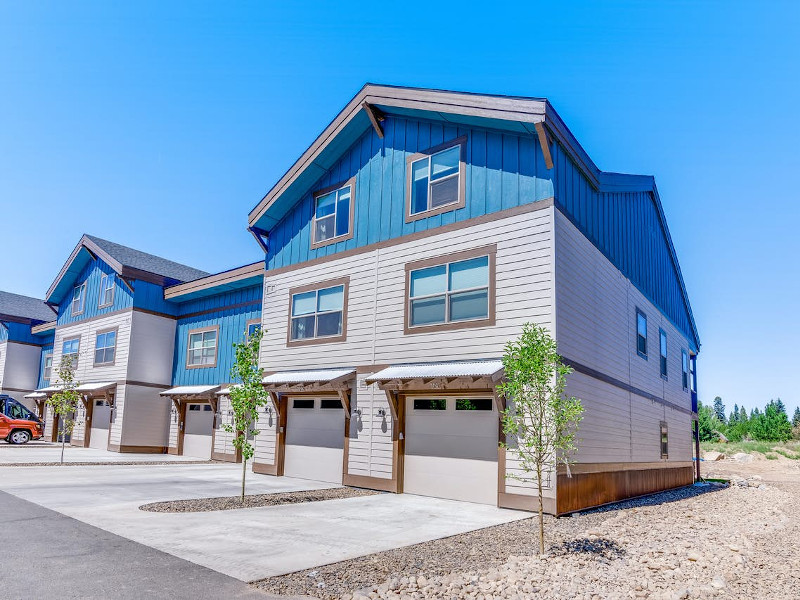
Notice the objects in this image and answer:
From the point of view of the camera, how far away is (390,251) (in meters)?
15.6

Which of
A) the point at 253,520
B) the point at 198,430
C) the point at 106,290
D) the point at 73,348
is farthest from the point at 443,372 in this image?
the point at 73,348

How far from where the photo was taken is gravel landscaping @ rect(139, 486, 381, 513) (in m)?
11.1

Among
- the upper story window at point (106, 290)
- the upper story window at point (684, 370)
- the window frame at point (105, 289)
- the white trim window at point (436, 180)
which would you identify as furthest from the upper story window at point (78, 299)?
the upper story window at point (684, 370)

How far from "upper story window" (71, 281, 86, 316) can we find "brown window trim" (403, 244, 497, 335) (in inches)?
902

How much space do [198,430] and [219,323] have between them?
4.92 meters

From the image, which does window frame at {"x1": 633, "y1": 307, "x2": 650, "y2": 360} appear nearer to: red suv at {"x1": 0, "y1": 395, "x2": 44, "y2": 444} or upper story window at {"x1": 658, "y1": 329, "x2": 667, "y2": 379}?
upper story window at {"x1": 658, "y1": 329, "x2": 667, "y2": 379}

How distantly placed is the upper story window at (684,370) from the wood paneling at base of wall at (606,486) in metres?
4.86

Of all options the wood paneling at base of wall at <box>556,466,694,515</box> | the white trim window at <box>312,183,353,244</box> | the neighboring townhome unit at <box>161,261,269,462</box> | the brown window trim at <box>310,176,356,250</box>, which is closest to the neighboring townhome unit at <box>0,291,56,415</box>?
the neighboring townhome unit at <box>161,261,269,462</box>

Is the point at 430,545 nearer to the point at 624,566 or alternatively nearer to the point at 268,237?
the point at 624,566

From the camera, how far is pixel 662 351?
71.3 ft

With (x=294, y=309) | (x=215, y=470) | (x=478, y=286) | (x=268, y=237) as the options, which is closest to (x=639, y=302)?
(x=478, y=286)

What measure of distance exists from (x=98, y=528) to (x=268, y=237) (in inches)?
482

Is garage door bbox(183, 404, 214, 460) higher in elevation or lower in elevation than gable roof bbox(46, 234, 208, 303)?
lower

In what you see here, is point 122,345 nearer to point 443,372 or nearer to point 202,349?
point 202,349
